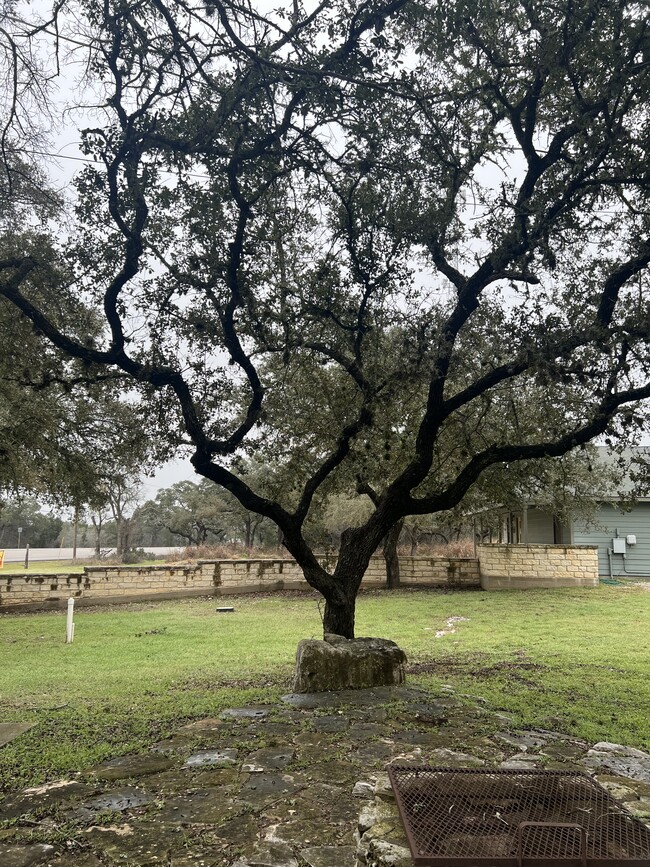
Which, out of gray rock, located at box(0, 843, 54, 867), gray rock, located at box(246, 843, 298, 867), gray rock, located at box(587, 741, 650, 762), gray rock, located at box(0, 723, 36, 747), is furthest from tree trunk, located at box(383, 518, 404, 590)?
gray rock, located at box(0, 843, 54, 867)

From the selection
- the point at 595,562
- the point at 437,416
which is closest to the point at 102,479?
the point at 437,416

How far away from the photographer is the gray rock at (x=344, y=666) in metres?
6.00

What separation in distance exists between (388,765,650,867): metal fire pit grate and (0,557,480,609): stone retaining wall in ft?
49.8

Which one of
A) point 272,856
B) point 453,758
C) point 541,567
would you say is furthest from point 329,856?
point 541,567

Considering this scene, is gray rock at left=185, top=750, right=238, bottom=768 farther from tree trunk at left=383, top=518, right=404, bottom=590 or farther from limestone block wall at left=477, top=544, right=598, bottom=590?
tree trunk at left=383, top=518, right=404, bottom=590

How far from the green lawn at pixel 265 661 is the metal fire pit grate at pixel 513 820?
2102mm

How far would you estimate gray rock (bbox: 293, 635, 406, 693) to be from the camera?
19.7ft

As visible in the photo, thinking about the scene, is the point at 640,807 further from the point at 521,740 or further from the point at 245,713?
the point at 245,713

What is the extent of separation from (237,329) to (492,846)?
556cm

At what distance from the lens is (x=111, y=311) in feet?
20.1

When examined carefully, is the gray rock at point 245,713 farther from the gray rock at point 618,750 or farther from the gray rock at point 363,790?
the gray rock at point 618,750

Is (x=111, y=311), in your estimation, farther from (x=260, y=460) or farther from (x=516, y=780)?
(x=516, y=780)

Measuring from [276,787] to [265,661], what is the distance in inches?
225

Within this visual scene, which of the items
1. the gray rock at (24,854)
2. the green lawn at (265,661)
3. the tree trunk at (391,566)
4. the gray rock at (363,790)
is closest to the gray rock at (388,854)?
the gray rock at (363,790)
